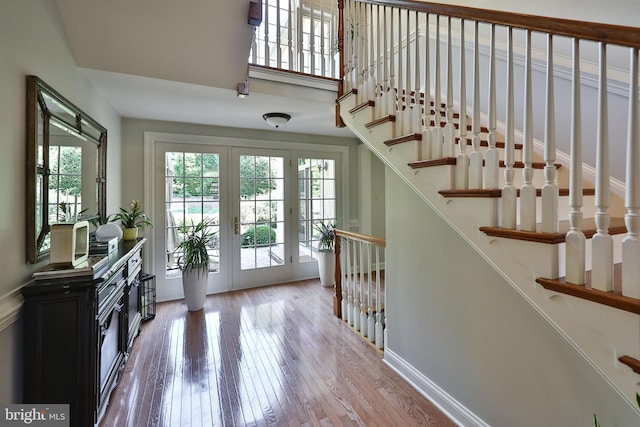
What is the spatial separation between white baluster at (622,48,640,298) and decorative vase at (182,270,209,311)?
131 inches

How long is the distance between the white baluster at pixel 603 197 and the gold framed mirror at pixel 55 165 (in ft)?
7.74

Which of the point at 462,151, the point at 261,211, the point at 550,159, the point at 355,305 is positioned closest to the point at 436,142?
the point at 462,151

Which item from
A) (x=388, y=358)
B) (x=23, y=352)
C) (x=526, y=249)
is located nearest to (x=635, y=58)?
(x=526, y=249)

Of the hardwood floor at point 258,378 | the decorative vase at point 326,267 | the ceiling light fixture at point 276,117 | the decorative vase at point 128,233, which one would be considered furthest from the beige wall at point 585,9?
the decorative vase at point 128,233

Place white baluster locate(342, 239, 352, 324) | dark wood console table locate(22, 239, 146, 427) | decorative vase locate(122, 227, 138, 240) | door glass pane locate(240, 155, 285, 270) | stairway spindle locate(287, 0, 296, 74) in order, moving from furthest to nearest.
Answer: door glass pane locate(240, 155, 285, 270), white baluster locate(342, 239, 352, 324), decorative vase locate(122, 227, 138, 240), stairway spindle locate(287, 0, 296, 74), dark wood console table locate(22, 239, 146, 427)

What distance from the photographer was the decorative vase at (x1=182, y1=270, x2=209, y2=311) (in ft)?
10.6

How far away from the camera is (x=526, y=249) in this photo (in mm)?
1066

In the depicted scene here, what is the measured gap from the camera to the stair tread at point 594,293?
80 cm

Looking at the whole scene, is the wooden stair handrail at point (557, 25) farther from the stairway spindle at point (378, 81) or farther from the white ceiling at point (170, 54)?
the white ceiling at point (170, 54)

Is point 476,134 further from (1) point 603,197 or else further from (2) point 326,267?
(2) point 326,267

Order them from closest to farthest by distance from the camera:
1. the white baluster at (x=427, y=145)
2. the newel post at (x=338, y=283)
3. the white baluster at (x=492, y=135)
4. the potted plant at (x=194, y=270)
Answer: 1. the white baluster at (x=492, y=135)
2. the white baluster at (x=427, y=145)
3. the newel post at (x=338, y=283)
4. the potted plant at (x=194, y=270)

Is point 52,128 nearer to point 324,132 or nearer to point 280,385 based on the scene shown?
point 280,385

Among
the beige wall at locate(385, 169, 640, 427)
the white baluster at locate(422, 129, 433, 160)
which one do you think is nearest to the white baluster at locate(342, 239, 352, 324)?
the beige wall at locate(385, 169, 640, 427)

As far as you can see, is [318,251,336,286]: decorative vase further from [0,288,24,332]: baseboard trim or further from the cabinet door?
[0,288,24,332]: baseboard trim
